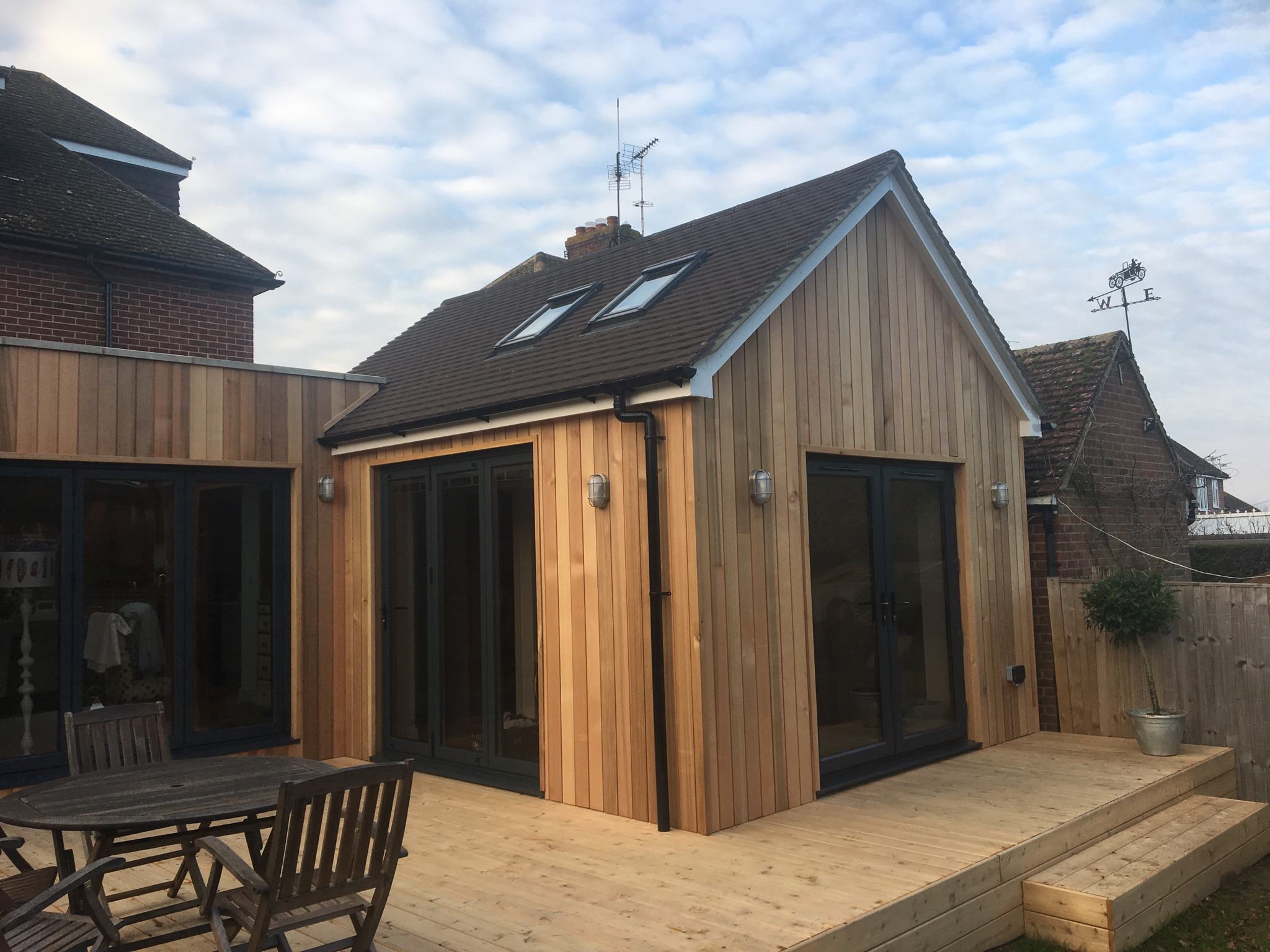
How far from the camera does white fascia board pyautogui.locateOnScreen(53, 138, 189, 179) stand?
13.1 meters

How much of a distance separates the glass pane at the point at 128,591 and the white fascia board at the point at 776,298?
4.41 m

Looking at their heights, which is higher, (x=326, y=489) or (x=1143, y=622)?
(x=326, y=489)

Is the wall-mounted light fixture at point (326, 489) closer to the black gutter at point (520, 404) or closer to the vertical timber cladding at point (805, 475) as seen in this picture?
the black gutter at point (520, 404)

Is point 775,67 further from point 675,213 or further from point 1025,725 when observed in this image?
point 675,213

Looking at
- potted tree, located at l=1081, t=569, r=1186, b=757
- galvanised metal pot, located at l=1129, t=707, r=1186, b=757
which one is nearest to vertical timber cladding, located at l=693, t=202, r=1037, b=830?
potted tree, located at l=1081, t=569, r=1186, b=757

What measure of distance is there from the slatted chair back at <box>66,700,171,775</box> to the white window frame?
167 inches

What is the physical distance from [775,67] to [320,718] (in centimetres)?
714

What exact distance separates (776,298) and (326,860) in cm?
433

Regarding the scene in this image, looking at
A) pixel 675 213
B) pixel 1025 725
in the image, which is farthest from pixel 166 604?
pixel 675 213

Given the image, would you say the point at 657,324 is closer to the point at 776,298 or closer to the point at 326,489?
the point at 776,298

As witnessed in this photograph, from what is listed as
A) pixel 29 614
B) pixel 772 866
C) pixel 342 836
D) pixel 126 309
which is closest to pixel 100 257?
pixel 126 309

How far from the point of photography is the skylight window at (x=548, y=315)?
8.20 meters

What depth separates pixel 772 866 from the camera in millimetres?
4801

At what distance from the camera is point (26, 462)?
6.66 m
